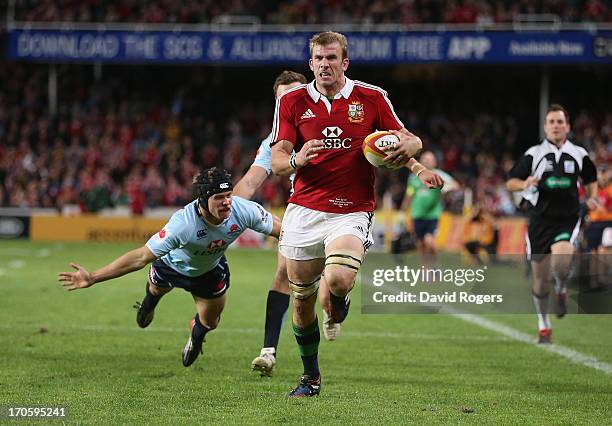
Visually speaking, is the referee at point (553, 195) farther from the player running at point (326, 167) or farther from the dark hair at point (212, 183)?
the dark hair at point (212, 183)

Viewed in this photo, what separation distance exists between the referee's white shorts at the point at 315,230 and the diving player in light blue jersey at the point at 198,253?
2.26 feet

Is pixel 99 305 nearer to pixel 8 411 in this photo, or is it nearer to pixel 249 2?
pixel 8 411

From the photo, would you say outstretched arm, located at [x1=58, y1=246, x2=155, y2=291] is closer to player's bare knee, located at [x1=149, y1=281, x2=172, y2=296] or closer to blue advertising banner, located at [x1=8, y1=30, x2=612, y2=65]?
player's bare knee, located at [x1=149, y1=281, x2=172, y2=296]

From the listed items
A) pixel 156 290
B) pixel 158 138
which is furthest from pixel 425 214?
pixel 158 138

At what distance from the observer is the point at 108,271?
7477 millimetres

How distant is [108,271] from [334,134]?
6.23ft

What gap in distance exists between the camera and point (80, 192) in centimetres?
A: 2858

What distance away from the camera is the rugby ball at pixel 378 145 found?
22.4 feet

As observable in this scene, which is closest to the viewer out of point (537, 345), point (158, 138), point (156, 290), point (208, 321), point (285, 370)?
point (285, 370)

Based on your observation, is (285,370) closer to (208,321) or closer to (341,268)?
(208,321)

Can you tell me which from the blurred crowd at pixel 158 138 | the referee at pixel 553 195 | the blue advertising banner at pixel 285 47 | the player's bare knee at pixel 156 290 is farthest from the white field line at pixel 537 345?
the blue advertising banner at pixel 285 47

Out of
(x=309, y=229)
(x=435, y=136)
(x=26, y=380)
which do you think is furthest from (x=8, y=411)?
(x=435, y=136)

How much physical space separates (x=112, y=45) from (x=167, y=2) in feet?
8.22

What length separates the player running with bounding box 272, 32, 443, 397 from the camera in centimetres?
722
